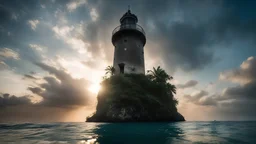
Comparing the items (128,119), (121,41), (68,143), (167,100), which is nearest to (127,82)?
(128,119)

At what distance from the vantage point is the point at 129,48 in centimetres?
2469

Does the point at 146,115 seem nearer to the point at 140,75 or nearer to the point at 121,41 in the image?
the point at 140,75

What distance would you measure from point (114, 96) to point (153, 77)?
30.5ft

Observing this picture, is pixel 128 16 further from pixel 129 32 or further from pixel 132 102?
pixel 132 102

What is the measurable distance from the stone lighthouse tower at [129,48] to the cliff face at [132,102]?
3300mm

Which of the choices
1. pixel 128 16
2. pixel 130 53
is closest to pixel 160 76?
pixel 130 53

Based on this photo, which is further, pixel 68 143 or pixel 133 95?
pixel 133 95

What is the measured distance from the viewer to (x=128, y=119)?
1518cm

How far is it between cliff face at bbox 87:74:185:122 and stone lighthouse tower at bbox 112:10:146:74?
330 cm

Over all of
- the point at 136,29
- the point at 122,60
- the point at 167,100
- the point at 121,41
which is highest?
the point at 136,29

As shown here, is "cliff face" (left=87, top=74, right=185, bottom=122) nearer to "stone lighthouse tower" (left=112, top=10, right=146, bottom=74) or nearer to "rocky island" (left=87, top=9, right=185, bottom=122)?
"rocky island" (left=87, top=9, right=185, bottom=122)

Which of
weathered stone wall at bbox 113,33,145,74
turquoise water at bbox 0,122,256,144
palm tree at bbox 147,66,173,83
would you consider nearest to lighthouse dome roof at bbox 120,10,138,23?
weathered stone wall at bbox 113,33,145,74

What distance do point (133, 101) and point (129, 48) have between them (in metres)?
11.6

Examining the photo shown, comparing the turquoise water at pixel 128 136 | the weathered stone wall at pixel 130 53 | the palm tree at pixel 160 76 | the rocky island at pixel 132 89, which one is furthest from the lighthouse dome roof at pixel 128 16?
the turquoise water at pixel 128 136
